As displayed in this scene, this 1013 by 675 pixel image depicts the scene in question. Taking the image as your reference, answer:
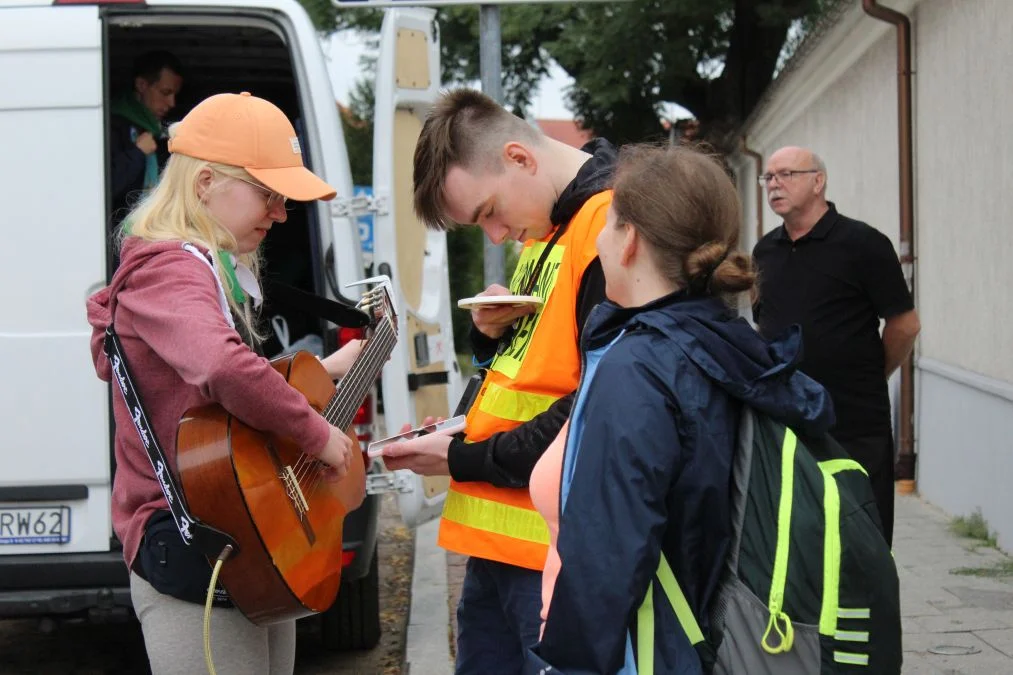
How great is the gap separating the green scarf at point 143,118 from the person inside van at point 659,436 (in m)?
4.13

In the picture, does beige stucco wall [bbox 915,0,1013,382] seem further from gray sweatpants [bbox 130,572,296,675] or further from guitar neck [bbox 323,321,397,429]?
gray sweatpants [bbox 130,572,296,675]

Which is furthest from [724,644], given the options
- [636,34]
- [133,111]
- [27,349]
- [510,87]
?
[510,87]

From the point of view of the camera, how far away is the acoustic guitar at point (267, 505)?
237cm

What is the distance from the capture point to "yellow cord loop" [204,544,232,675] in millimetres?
2371

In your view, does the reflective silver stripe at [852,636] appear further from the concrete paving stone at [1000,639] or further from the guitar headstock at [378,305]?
the concrete paving stone at [1000,639]

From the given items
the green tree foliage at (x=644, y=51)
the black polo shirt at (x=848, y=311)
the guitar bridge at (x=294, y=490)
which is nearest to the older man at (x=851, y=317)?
the black polo shirt at (x=848, y=311)

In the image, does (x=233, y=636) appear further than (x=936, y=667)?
No

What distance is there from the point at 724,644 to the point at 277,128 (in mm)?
1454

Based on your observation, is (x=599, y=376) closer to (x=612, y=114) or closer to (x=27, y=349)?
(x=27, y=349)

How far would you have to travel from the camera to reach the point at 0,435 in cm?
402

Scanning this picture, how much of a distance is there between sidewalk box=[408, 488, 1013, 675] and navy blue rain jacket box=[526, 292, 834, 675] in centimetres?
293

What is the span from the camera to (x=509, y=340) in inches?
111

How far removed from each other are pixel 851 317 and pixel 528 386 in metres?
2.24

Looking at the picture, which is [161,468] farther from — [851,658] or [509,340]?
[851,658]
